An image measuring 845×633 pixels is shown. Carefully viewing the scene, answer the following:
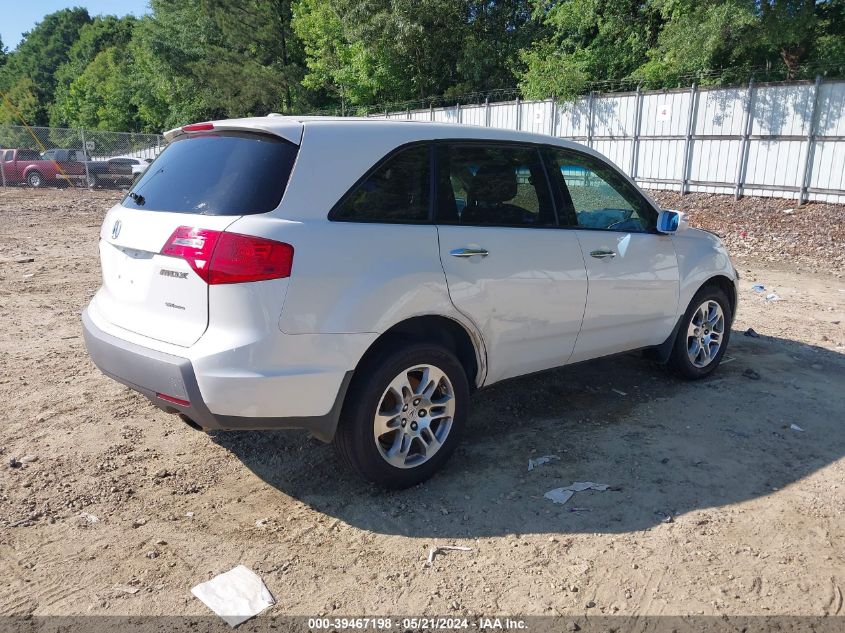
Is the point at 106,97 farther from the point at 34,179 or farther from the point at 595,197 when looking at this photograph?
the point at 595,197

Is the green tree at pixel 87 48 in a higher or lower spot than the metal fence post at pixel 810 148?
higher

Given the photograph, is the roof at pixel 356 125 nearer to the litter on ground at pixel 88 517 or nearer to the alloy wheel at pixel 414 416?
the alloy wheel at pixel 414 416

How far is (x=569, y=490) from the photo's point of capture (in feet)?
12.3

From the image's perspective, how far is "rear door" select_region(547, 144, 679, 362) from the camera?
448cm

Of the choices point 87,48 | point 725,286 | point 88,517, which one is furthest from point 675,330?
point 87,48

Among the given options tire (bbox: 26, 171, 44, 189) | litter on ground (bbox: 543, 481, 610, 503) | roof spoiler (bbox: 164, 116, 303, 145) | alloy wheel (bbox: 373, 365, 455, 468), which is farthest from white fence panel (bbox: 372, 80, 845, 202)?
tire (bbox: 26, 171, 44, 189)

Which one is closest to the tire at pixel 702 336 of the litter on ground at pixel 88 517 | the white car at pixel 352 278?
the white car at pixel 352 278

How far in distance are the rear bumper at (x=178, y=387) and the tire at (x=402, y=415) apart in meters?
0.12

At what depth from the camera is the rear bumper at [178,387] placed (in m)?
3.12

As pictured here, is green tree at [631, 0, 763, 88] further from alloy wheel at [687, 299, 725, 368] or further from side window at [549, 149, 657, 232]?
side window at [549, 149, 657, 232]

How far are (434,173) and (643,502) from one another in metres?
2.08

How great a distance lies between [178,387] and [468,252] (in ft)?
5.38

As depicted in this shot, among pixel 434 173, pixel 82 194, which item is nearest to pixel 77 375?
pixel 434 173

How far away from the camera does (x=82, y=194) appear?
25234 mm
